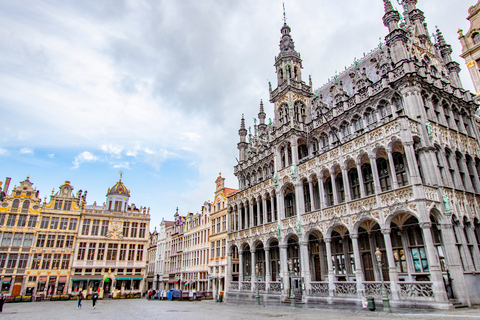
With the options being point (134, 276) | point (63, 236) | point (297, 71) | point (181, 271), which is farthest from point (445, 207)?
point (63, 236)

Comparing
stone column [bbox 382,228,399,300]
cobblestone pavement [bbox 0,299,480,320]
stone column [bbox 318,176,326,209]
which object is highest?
stone column [bbox 318,176,326,209]

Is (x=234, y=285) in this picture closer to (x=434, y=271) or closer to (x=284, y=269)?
(x=284, y=269)

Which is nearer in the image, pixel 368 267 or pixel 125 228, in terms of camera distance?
pixel 368 267

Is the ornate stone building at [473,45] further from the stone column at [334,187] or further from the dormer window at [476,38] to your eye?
the stone column at [334,187]

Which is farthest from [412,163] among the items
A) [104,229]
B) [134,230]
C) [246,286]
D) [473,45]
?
[104,229]

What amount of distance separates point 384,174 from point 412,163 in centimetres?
444

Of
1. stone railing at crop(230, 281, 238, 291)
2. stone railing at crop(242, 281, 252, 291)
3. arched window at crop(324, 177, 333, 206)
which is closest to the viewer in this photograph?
arched window at crop(324, 177, 333, 206)

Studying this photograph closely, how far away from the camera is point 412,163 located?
778 inches

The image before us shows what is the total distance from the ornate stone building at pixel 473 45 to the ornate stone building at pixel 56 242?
61.9 meters

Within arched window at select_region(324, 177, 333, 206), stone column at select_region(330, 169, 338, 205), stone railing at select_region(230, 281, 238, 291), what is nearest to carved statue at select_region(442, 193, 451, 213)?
stone column at select_region(330, 169, 338, 205)

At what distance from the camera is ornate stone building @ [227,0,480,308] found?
19.4 m

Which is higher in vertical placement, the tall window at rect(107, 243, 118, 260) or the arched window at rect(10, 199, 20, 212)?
the arched window at rect(10, 199, 20, 212)

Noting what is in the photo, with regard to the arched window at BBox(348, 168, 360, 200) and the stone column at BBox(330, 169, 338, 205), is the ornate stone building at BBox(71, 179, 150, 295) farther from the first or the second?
the arched window at BBox(348, 168, 360, 200)

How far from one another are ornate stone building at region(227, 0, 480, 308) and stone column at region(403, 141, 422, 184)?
0.07 m
